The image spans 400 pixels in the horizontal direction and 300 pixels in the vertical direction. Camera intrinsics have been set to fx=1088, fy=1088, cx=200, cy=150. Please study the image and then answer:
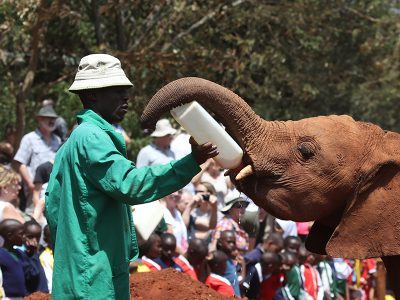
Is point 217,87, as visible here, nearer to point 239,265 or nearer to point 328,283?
point 239,265

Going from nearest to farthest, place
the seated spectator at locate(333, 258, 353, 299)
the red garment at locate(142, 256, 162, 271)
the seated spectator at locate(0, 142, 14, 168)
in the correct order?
1. the red garment at locate(142, 256, 162, 271)
2. the seated spectator at locate(0, 142, 14, 168)
3. the seated spectator at locate(333, 258, 353, 299)

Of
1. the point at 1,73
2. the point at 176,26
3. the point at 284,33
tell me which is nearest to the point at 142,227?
the point at 1,73

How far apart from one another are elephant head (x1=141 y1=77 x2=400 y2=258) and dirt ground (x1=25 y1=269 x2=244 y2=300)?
1.48m

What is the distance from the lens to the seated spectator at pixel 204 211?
40.9ft

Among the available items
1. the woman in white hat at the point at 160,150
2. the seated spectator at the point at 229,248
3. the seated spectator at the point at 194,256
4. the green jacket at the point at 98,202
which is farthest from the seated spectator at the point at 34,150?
the green jacket at the point at 98,202

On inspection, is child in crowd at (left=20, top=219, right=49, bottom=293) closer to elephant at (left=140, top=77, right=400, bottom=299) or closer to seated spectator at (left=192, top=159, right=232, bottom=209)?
elephant at (left=140, top=77, right=400, bottom=299)

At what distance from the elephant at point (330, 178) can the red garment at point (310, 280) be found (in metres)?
5.72

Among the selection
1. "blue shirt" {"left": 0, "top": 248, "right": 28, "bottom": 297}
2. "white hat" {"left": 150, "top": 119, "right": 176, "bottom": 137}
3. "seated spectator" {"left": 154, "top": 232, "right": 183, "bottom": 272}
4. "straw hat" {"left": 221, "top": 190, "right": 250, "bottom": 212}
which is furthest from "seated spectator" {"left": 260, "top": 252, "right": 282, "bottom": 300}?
"blue shirt" {"left": 0, "top": 248, "right": 28, "bottom": 297}

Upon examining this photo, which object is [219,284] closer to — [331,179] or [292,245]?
[292,245]

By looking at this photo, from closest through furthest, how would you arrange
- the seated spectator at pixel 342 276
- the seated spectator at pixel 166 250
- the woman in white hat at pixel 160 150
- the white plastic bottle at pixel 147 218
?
the white plastic bottle at pixel 147 218 < the seated spectator at pixel 166 250 < the woman in white hat at pixel 160 150 < the seated spectator at pixel 342 276

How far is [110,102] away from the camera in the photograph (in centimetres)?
621

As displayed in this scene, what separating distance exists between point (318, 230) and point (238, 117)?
1.07m

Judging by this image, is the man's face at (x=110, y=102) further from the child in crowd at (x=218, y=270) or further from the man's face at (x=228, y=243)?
the man's face at (x=228, y=243)

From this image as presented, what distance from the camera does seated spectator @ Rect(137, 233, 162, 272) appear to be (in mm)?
10387
